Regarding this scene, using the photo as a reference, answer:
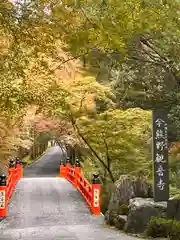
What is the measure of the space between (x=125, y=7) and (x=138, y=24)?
79cm

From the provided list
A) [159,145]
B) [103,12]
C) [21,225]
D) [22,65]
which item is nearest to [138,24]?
[103,12]

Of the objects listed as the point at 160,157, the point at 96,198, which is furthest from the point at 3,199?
the point at 160,157

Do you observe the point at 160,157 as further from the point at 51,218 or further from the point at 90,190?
the point at 90,190

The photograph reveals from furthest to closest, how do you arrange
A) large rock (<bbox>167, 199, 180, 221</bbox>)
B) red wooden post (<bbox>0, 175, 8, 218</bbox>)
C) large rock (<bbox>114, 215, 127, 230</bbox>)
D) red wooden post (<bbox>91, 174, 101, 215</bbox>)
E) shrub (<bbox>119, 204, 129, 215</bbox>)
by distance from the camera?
red wooden post (<bbox>91, 174, 101, 215</bbox>), red wooden post (<bbox>0, 175, 8, 218</bbox>), shrub (<bbox>119, 204, 129, 215</bbox>), large rock (<bbox>114, 215, 127, 230</bbox>), large rock (<bbox>167, 199, 180, 221</bbox>)

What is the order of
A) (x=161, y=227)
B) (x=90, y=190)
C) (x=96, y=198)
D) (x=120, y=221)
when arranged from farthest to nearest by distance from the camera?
(x=90, y=190) < (x=96, y=198) < (x=120, y=221) < (x=161, y=227)

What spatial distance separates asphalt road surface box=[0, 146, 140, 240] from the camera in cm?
1026

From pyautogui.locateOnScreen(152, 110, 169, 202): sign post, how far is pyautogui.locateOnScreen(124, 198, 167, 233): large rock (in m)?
0.37

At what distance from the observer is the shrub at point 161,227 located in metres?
8.91

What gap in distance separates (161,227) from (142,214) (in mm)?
848

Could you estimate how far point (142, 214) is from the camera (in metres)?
10.0

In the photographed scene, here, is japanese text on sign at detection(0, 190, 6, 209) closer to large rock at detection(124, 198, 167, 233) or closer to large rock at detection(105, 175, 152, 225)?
large rock at detection(105, 175, 152, 225)

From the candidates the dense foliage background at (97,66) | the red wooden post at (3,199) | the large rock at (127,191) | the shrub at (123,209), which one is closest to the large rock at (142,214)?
the shrub at (123,209)

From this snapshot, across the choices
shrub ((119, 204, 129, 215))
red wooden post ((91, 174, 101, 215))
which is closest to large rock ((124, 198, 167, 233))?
shrub ((119, 204, 129, 215))

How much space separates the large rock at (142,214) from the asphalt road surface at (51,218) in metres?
0.38
